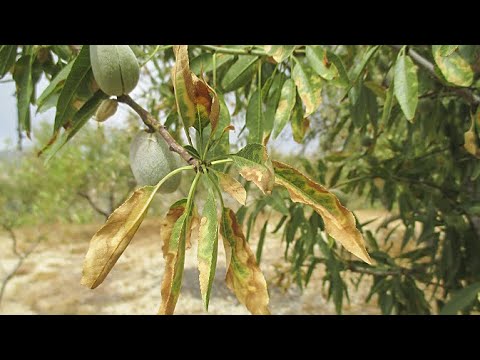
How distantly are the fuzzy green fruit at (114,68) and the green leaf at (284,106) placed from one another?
260 millimetres

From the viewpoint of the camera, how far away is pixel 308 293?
455 centimetres

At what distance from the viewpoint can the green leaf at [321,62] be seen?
0.71 m

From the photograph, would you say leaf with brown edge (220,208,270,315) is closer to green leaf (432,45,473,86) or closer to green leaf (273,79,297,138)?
green leaf (273,79,297,138)

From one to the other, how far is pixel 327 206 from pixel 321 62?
1.32 feet

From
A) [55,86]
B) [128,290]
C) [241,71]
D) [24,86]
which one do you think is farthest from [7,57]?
[128,290]

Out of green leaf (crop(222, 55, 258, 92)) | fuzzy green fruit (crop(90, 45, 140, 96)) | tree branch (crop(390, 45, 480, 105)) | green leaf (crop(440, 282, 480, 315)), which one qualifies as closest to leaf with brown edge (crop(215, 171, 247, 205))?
fuzzy green fruit (crop(90, 45, 140, 96))

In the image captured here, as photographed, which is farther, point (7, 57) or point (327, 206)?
point (7, 57)

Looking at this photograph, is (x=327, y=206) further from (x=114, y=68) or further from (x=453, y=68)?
(x=453, y=68)

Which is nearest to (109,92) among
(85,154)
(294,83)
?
(294,83)

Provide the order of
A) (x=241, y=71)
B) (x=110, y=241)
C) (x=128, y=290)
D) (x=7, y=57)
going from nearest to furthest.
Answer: (x=110, y=241) → (x=7, y=57) → (x=241, y=71) → (x=128, y=290)

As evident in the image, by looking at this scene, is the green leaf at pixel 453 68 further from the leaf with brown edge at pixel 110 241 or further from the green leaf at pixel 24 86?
the green leaf at pixel 24 86

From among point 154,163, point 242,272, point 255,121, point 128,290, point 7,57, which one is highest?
point 7,57

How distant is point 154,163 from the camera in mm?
528

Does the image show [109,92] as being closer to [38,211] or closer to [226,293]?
[226,293]
